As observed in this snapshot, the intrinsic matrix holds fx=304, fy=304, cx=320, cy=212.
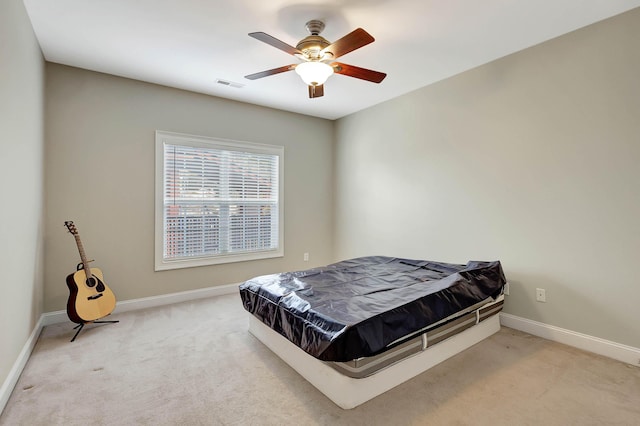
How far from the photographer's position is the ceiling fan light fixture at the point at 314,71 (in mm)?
2309

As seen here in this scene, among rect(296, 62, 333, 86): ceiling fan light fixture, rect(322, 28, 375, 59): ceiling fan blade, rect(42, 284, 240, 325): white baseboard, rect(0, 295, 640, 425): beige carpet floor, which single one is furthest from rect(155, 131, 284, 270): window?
rect(322, 28, 375, 59): ceiling fan blade

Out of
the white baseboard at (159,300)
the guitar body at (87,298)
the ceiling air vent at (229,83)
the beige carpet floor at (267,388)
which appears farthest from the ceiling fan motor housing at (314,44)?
the white baseboard at (159,300)

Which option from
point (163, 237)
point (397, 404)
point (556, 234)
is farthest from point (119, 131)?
point (556, 234)

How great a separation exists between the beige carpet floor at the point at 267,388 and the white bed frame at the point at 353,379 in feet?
0.16

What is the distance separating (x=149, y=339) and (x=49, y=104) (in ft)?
8.53

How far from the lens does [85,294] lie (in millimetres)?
2855

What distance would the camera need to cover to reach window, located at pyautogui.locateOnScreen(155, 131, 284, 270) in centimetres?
378

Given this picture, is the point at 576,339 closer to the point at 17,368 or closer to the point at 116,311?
the point at 17,368

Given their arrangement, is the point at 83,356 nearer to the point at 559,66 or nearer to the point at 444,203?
the point at 444,203

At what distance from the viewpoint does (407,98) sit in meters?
3.96

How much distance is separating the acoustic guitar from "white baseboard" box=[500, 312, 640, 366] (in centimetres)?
394

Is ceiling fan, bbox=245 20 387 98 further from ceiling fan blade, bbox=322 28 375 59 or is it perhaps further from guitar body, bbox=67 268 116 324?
guitar body, bbox=67 268 116 324

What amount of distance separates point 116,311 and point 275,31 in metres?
3.35

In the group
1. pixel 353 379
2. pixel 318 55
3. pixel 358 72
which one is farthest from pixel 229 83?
pixel 353 379
